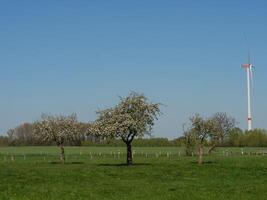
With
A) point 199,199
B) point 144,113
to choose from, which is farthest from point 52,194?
point 144,113

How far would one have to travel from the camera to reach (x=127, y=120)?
61.7 m

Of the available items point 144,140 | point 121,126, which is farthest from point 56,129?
point 144,140

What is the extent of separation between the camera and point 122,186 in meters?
31.0

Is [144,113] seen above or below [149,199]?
above

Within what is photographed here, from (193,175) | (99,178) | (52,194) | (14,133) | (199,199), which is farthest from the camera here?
(14,133)

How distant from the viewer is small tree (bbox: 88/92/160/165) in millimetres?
61719

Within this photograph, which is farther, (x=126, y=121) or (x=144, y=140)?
(x=144, y=140)

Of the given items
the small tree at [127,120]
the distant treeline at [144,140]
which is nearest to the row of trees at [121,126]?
the small tree at [127,120]

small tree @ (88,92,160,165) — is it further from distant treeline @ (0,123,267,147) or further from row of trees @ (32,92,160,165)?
distant treeline @ (0,123,267,147)

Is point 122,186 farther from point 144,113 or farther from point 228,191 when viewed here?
point 144,113

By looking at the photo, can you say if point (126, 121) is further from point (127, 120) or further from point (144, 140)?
point (144, 140)

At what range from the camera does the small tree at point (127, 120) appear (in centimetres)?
6172

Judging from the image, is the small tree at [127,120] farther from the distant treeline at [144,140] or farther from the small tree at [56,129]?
the distant treeline at [144,140]

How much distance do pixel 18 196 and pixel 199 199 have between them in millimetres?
7688
